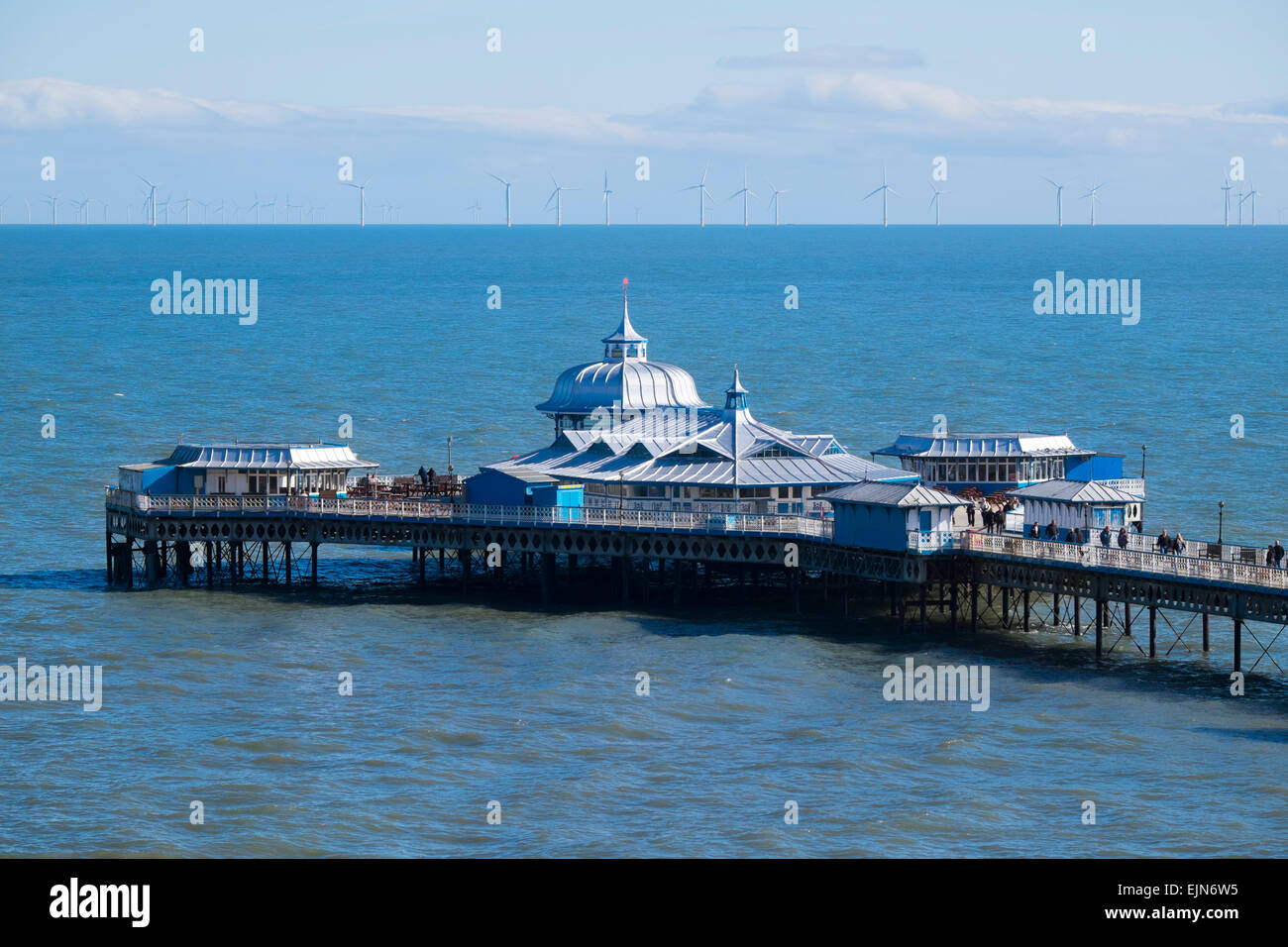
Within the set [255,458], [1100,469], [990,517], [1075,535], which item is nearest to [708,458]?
[990,517]

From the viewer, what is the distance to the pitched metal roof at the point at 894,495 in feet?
264

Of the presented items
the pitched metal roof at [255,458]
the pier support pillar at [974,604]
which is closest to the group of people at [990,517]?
the pier support pillar at [974,604]

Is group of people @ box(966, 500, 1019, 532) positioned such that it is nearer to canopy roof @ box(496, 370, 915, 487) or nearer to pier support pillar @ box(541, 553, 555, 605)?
canopy roof @ box(496, 370, 915, 487)

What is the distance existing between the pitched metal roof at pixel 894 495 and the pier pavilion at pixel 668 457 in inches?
115

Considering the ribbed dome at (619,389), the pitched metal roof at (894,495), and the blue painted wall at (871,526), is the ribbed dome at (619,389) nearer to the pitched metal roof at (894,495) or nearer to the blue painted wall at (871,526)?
the pitched metal roof at (894,495)

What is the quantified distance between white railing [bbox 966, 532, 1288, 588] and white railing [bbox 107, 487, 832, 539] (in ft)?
25.3

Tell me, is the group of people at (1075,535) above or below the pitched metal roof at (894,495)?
below

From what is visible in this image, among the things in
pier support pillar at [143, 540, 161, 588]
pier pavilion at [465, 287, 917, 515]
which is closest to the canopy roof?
pier pavilion at [465, 287, 917, 515]

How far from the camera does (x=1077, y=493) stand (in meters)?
81.5

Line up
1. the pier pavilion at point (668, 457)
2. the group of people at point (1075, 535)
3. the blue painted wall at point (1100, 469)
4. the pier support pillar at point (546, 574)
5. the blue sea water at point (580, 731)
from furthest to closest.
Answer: the blue painted wall at point (1100, 469)
the pier support pillar at point (546, 574)
the pier pavilion at point (668, 457)
the group of people at point (1075, 535)
the blue sea water at point (580, 731)

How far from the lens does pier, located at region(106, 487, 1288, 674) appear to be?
75.0m
